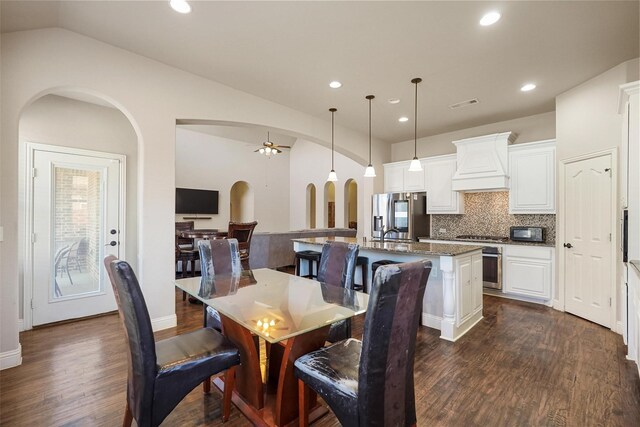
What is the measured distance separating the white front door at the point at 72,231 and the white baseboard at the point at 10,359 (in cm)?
102

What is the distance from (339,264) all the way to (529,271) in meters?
3.24

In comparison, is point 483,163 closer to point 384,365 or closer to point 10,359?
point 384,365

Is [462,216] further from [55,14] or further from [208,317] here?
[55,14]

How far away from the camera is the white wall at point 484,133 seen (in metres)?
4.79

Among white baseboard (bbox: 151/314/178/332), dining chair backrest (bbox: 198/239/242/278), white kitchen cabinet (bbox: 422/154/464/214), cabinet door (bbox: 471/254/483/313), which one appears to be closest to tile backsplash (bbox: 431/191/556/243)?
white kitchen cabinet (bbox: 422/154/464/214)

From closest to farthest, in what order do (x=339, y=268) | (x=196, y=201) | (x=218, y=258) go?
(x=339, y=268) < (x=218, y=258) < (x=196, y=201)

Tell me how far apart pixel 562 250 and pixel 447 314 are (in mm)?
2109

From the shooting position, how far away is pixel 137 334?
4.86ft

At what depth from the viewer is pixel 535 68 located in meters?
3.33

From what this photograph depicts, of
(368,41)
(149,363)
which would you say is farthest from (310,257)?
(149,363)

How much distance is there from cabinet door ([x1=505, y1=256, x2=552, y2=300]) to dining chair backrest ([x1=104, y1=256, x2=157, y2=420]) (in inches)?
183

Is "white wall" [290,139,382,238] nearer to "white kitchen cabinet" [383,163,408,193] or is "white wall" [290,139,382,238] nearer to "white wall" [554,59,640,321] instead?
"white kitchen cabinet" [383,163,408,193]

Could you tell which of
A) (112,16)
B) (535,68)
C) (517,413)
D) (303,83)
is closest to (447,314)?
(517,413)

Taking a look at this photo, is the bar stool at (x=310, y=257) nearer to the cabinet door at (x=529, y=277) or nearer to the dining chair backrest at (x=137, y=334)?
the dining chair backrest at (x=137, y=334)
